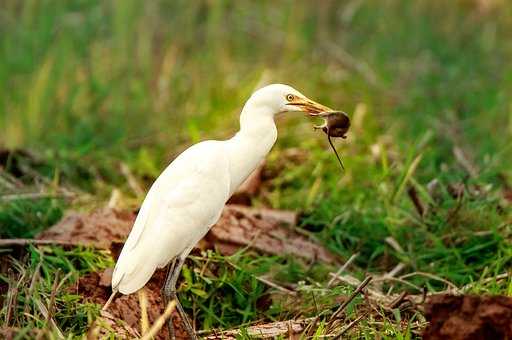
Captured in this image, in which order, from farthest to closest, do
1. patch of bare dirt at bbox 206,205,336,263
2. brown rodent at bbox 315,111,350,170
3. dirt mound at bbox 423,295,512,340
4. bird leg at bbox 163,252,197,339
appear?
1. patch of bare dirt at bbox 206,205,336,263
2. brown rodent at bbox 315,111,350,170
3. bird leg at bbox 163,252,197,339
4. dirt mound at bbox 423,295,512,340

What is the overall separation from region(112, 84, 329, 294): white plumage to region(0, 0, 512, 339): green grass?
327mm

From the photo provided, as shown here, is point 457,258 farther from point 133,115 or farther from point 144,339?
point 133,115

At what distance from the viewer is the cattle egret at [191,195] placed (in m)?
3.76

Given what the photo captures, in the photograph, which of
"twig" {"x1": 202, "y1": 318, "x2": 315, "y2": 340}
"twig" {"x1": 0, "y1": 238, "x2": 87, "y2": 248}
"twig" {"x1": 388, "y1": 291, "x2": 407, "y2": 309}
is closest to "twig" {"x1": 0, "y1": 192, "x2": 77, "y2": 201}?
"twig" {"x1": 0, "y1": 238, "x2": 87, "y2": 248}

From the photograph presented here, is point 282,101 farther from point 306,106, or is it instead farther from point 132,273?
point 132,273

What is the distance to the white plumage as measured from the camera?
3.75 metres

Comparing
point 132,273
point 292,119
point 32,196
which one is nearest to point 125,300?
point 132,273

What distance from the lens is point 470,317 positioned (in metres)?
3.30

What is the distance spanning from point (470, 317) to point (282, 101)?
1.17 m

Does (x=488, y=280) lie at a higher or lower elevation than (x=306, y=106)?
lower

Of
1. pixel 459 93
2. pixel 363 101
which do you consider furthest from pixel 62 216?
pixel 459 93

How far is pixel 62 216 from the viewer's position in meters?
5.22

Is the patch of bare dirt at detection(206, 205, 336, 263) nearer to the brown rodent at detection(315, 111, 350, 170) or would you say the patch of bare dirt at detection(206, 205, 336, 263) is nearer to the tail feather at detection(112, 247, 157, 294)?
the brown rodent at detection(315, 111, 350, 170)

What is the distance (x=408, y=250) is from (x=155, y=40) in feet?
11.1
